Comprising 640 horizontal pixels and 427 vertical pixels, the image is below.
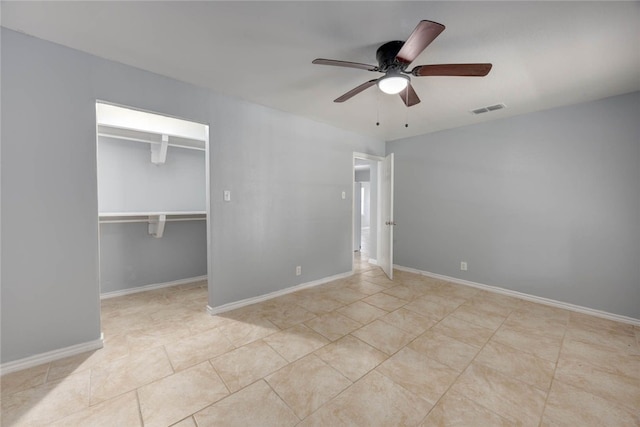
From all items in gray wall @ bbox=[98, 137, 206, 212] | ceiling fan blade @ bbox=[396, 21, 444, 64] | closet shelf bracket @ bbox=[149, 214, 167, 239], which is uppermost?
ceiling fan blade @ bbox=[396, 21, 444, 64]

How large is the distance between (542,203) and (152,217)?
5.15 metres

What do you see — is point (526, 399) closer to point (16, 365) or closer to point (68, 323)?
point (68, 323)

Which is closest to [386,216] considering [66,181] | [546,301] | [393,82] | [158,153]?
[546,301]

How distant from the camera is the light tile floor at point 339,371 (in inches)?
59.8

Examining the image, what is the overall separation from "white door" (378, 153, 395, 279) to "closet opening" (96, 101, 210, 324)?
279cm

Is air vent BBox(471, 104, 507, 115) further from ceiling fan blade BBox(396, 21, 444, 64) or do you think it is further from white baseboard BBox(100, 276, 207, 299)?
white baseboard BBox(100, 276, 207, 299)

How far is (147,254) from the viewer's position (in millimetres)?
3590

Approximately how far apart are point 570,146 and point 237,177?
13.4 feet

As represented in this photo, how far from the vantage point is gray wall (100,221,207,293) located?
131 inches

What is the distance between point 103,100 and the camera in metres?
2.19

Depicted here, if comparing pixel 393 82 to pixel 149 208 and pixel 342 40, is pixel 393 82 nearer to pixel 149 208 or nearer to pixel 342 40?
pixel 342 40

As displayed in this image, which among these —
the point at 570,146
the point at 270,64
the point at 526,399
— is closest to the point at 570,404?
the point at 526,399

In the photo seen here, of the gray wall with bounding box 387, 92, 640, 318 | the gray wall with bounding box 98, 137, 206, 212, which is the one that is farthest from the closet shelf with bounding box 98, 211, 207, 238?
the gray wall with bounding box 387, 92, 640, 318

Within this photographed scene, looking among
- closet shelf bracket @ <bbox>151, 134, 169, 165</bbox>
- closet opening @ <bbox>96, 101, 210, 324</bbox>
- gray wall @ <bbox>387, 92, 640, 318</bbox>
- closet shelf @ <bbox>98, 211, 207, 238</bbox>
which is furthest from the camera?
closet shelf bracket @ <bbox>151, 134, 169, 165</bbox>
